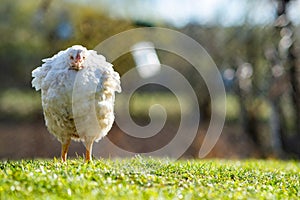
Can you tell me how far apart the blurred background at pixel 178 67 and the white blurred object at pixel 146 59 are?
473mm

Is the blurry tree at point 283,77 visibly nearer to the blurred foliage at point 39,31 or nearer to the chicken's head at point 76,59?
the blurred foliage at point 39,31

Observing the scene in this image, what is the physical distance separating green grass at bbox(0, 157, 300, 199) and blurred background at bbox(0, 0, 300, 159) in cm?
1167

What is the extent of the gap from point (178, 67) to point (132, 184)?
15454mm

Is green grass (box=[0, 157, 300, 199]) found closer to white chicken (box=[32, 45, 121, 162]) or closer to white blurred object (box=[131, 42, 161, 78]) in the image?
white chicken (box=[32, 45, 121, 162])

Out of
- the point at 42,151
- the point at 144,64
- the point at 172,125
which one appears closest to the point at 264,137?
the point at 172,125

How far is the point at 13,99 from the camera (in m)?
21.1

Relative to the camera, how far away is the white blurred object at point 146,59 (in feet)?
58.7

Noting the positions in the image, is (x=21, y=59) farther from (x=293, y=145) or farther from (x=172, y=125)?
(x=293, y=145)

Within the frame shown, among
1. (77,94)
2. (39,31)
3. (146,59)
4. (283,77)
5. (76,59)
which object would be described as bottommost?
(77,94)

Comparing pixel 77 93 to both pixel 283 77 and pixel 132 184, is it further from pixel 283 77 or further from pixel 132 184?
pixel 283 77

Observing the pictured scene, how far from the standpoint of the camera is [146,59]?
17.9 m

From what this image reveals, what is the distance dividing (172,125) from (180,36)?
4.10 metres

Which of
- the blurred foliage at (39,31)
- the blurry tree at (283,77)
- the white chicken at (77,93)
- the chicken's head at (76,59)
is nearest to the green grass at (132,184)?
the white chicken at (77,93)

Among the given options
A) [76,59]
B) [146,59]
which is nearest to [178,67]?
[146,59]
